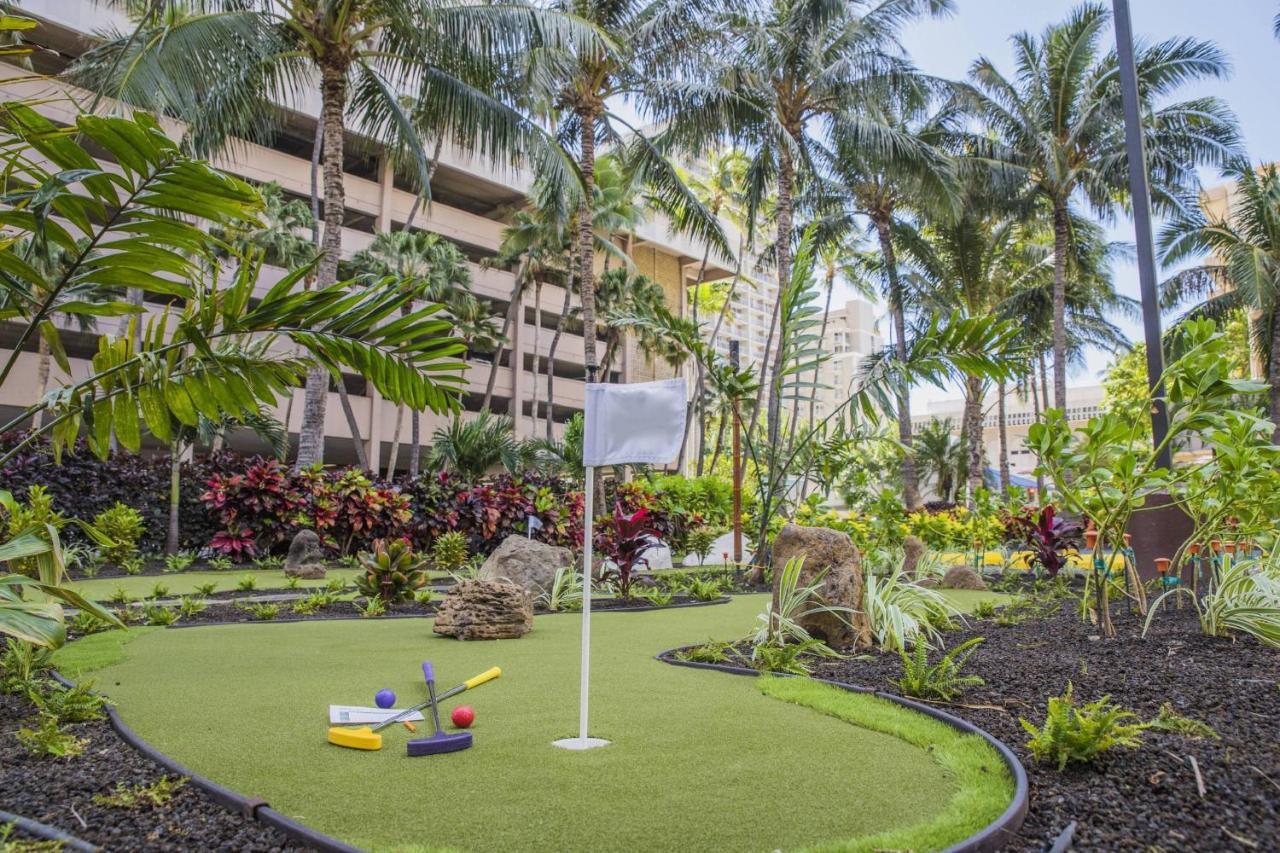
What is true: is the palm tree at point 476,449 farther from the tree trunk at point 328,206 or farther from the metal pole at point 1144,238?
the metal pole at point 1144,238

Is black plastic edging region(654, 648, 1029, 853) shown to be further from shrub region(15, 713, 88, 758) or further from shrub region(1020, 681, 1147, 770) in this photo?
shrub region(15, 713, 88, 758)

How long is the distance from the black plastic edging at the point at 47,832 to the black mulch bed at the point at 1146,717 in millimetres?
2727

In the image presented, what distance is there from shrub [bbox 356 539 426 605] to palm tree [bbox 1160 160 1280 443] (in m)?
17.5

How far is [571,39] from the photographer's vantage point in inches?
509

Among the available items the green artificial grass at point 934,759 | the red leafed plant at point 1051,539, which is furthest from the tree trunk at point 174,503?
the red leafed plant at point 1051,539

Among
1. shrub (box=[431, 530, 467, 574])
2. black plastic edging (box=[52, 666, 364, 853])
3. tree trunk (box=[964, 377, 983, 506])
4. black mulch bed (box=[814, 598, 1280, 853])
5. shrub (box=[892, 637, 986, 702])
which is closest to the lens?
black plastic edging (box=[52, 666, 364, 853])

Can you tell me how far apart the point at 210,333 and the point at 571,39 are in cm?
1064

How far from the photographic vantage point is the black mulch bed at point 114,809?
8.18 ft

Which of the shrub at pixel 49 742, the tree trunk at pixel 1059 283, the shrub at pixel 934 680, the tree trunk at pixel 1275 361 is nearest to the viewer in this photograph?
the shrub at pixel 49 742

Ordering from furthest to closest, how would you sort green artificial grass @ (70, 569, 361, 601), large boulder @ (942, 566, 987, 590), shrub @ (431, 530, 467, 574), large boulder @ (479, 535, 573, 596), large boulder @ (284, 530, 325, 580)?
1. shrub @ (431, 530, 467, 574)
2. large boulder @ (284, 530, 325, 580)
3. large boulder @ (942, 566, 987, 590)
4. green artificial grass @ (70, 569, 361, 601)
5. large boulder @ (479, 535, 573, 596)

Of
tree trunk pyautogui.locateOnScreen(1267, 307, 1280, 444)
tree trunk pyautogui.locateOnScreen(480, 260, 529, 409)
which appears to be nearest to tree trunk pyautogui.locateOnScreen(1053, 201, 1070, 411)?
tree trunk pyautogui.locateOnScreen(1267, 307, 1280, 444)

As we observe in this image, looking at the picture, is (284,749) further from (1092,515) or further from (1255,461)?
(1255,461)

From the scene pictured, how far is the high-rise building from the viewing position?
23.1 meters

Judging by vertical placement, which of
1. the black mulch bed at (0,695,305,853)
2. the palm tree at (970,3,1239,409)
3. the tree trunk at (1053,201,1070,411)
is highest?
the palm tree at (970,3,1239,409)
